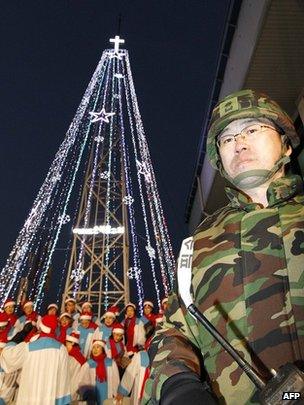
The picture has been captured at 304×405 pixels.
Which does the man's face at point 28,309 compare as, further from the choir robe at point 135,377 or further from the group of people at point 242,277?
the group of people at point 242,277

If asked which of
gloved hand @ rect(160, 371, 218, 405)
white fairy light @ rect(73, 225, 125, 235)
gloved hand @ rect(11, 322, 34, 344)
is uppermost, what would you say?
white fairy light @ rect(73, 225, 125, 235)

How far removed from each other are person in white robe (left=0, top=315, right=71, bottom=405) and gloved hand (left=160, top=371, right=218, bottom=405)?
251 inches

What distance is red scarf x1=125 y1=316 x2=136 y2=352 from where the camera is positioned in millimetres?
8742

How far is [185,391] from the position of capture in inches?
38.8

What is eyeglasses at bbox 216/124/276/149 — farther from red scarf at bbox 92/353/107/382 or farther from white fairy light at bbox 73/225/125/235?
white fairy light at bbox 73/225/125/235

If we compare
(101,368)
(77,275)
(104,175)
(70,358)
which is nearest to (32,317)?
(70,358)

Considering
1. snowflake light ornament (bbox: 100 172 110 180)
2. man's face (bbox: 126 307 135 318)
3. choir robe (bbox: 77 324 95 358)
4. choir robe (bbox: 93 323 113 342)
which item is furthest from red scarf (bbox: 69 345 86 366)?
snowflake light ornament (bbox: 100 172 110 180)

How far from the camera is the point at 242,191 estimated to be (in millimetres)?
1556

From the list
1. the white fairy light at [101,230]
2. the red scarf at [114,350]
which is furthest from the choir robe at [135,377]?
the white fairy light at [101,230]

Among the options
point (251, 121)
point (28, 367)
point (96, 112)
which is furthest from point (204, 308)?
point (96, 112)

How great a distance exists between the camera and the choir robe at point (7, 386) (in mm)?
7141

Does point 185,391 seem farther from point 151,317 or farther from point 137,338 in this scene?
point 151,317

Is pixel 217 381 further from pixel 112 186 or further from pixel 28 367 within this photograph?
pixel 112 186

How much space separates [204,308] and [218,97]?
10.6 meters
